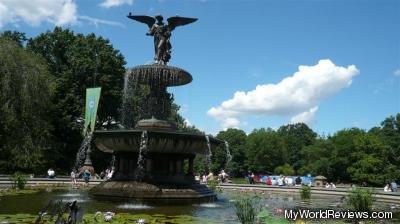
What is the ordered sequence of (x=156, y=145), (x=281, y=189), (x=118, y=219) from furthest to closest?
(x=281, y=189)
(x=156, y=145)
(x=118, y=219)

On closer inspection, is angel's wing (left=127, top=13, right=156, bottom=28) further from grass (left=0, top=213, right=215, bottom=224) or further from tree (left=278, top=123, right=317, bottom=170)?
tree (left=278, top=123, right=317, bottom=170)

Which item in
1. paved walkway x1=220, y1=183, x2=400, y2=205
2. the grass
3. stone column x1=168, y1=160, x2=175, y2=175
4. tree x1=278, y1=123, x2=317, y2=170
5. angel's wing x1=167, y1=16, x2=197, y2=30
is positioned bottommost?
the grass

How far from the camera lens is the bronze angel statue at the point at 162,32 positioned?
1720 cm

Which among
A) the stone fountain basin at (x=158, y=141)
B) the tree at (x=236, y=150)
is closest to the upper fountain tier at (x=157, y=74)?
the stone fountain basin at (x=158, y=141)

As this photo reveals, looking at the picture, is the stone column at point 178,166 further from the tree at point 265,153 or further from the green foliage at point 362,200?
the tree at point 265,153

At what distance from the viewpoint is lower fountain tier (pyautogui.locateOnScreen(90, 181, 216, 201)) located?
1408 cm

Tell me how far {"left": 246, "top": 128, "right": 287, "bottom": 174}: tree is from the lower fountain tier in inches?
2941

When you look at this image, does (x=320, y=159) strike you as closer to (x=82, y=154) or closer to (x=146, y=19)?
(x=82, y=154)

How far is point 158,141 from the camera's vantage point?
1428 centimetres

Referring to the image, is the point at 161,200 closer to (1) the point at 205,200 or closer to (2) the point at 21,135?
(1) the point at 205,200

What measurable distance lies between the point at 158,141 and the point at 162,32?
4.94m

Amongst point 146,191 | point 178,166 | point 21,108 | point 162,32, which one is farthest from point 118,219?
point 21,108

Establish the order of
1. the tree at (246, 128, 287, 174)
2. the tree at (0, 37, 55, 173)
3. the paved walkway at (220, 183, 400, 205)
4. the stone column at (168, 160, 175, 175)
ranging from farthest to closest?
the tree at (246, 128, 287, 174)
the tree at (0, 37, 55, 173)
the paved walkway at (220, 183, 400, 205)
the stone column at (168, 160, 175, 175)

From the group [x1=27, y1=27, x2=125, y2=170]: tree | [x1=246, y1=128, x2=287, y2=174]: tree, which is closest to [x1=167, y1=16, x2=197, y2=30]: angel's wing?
[x1=27, y1=27, x2=125, y2=170]: tree
